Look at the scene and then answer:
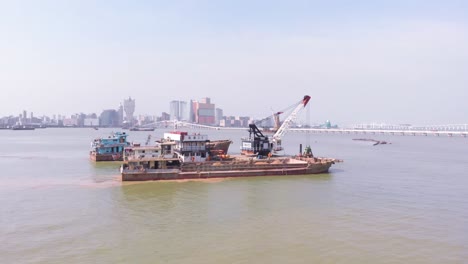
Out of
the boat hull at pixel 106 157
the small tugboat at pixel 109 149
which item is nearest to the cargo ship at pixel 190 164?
the boat hull at pixel 106 157

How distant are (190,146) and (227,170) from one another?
23.5 ft

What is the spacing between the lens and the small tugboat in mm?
70887

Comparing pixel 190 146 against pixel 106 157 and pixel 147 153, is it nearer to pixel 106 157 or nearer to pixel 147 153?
pixel 147 153

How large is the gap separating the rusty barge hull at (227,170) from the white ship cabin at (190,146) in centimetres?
270

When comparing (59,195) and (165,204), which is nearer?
(165,204)

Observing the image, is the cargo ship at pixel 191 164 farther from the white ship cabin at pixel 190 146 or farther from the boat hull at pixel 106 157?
the boat hull at pixel 106 157

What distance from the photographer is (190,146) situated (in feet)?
180

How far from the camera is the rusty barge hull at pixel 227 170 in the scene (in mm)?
47062

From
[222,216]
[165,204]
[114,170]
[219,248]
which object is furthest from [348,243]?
[114,170]

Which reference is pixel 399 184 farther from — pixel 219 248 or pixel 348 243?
pixel 219 248

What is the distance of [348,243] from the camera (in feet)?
78.6

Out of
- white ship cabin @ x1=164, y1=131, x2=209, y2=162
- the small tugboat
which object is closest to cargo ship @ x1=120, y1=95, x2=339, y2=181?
white ship cabin @ x1=164, y1=131, x2=209, y2=162

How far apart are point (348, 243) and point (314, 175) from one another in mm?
31360

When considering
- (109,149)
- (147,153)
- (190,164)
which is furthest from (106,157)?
(190,164)
